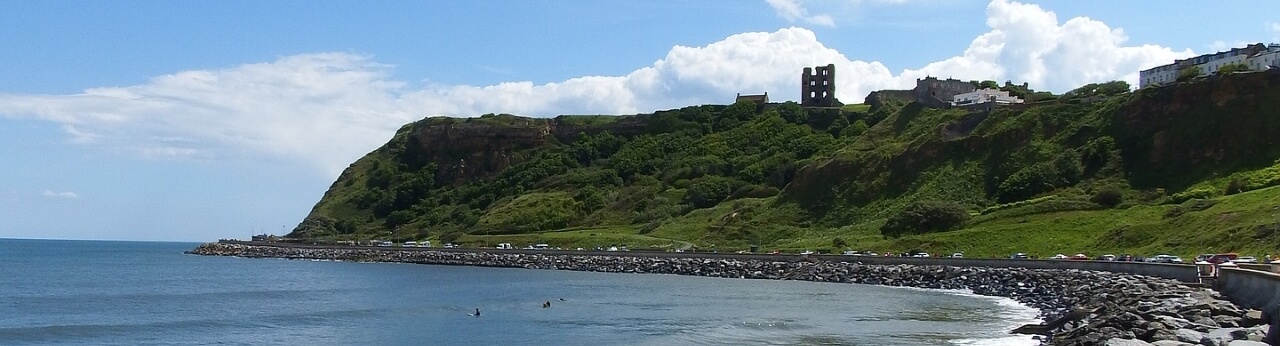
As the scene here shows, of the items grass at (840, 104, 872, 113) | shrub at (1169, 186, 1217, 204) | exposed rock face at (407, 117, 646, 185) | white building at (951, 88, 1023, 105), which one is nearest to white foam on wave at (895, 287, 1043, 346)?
shrub at (1169, 186, 1217, 204)

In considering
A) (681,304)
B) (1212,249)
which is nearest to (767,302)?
(681,304)

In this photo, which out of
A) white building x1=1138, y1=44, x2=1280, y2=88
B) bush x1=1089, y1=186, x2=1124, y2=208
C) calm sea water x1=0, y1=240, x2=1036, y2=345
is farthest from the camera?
white building x1=1138, y1=44, x2=1280, y2=88

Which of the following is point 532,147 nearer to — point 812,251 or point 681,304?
point 812,251

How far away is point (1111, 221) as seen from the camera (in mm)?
79938

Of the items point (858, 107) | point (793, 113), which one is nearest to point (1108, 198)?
point (793, 113)

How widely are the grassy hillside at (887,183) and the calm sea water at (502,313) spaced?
2102 centimetres

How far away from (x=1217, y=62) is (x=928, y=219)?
216 ft

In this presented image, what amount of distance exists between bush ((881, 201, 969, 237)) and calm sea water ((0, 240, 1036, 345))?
20815 millimetres

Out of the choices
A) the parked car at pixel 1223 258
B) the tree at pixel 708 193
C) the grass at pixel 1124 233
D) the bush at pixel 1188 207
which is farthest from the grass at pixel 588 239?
the parked car at pixel 1223 258

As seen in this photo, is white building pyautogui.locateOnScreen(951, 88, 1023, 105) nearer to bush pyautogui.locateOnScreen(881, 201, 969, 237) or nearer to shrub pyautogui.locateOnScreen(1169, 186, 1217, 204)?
bush pyautogui.locateOnScreen(881, 201, 969, 237)

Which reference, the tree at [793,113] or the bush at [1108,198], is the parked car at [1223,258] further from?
the tree at [793,113]

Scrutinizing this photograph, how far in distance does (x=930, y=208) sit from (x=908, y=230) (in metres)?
2.44

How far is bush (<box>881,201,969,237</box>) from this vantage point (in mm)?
90312

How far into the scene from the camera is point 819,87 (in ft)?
622
